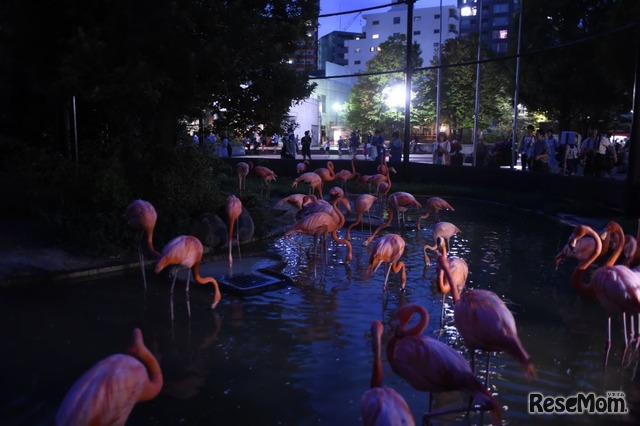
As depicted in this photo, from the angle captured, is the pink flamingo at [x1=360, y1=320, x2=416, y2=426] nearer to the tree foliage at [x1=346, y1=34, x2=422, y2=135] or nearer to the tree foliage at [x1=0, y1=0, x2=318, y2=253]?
the tree foliage at [x1=0, y1=0, x2=318, y2=253]

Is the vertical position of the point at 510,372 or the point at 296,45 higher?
the point at 296,45

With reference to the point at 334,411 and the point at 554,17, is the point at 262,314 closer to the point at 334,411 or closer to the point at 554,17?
the point at 334,411

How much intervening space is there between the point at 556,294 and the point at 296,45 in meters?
7.42

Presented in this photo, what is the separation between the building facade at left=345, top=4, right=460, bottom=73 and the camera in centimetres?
8550

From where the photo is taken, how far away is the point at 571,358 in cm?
511

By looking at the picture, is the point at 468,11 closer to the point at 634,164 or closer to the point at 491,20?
the point at 491,20

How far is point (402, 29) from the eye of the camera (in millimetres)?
88312

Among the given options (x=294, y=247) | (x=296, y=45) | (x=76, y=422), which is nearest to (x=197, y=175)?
A: (x=294, y=247)

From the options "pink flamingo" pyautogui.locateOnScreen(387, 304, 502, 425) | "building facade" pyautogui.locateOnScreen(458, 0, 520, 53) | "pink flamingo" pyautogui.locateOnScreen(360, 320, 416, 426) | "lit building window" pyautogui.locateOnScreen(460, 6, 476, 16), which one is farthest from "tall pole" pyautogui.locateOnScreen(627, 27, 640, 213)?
"lit building window" pyautogui.locateOnScreen(460, 6, 476, 16)

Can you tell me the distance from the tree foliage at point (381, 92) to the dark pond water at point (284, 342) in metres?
47.9

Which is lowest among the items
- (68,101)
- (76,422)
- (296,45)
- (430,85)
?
(76,422)

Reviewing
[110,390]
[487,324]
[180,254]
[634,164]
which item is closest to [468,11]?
[634,164]

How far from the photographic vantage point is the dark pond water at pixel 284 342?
419cm

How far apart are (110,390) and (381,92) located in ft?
179
